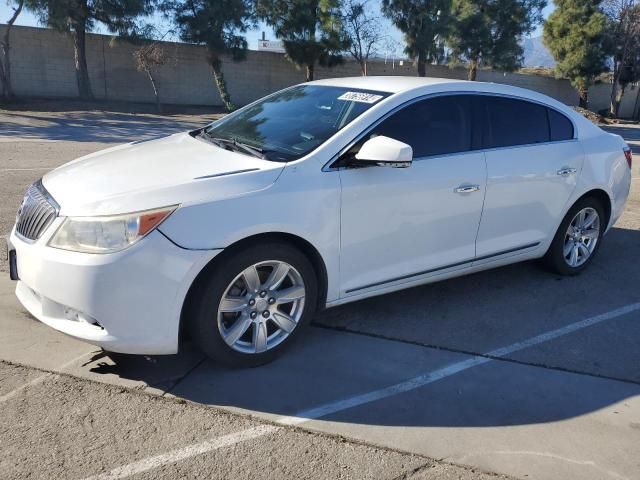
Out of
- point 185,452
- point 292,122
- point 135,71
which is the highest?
point 135,71

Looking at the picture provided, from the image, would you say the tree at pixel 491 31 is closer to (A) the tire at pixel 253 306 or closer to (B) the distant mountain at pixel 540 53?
(B) the distant mountain at pixel 540 53

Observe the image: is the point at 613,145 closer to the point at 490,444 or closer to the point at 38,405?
the point at 490,444

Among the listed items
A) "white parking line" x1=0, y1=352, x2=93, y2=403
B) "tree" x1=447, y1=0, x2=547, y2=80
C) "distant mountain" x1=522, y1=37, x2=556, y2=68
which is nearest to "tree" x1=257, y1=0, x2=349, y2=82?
"tree" x1=447, y1=0, x2=547, y2=80

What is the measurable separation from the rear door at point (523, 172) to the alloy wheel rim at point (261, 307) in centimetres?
164

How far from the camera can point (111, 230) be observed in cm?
300

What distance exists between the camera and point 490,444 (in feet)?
9.76

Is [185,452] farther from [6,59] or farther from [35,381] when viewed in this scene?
[6,59]

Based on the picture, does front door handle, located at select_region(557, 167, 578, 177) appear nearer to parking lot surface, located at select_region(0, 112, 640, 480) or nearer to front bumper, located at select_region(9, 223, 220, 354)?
parking lot surface, located at select_region(0, 112, 640, 480)

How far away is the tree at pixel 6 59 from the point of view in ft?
73.9

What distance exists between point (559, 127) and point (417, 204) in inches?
76.6

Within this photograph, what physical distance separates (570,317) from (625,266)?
1674 millimetres

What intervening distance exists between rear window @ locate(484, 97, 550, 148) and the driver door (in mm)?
220

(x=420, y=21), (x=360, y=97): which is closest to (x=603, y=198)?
(x=360, y=97)

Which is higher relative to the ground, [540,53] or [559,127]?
[540,53]
